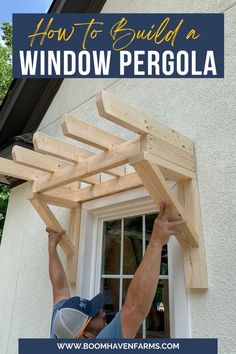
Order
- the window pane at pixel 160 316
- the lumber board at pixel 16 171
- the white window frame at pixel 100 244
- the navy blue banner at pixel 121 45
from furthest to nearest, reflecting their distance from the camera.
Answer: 1. the lumber board at pixel 16 171
2. the navy blue banner at pixel 121 45
3. the window pane at pixel 160 316
4. the white window frame at pixel 100 244

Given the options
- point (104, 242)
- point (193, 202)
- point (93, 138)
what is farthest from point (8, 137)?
point (193, 202)

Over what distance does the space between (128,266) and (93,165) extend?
3.14 ft

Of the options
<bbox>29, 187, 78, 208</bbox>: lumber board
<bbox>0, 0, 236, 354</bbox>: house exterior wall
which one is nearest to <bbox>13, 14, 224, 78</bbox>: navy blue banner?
<bbox>0, 0, 236, 354</bbox>: house exterior wall

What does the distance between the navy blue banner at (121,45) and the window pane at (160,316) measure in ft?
5.02

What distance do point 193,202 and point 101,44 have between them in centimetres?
177

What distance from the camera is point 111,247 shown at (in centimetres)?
264

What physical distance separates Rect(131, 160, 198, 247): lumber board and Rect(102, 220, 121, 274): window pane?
2.72 ft

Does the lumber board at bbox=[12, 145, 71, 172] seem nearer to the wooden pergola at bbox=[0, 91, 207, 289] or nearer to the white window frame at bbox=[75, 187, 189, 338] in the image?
the wooden pergola at bbox=[0, 91, 207, 289]

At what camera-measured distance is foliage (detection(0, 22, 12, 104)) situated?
11713 millimetres

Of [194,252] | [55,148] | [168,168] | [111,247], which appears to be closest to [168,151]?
[168,168]

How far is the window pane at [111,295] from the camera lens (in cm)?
238

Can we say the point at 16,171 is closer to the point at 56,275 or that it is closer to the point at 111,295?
the point at 56,275

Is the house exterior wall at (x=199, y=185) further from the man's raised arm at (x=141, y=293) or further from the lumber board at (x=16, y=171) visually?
the lumber board at (x=16, y=171)

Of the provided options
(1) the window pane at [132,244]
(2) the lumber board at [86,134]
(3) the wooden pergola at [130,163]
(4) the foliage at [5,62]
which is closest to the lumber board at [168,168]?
(3) the wooden pergola at [130,163]
